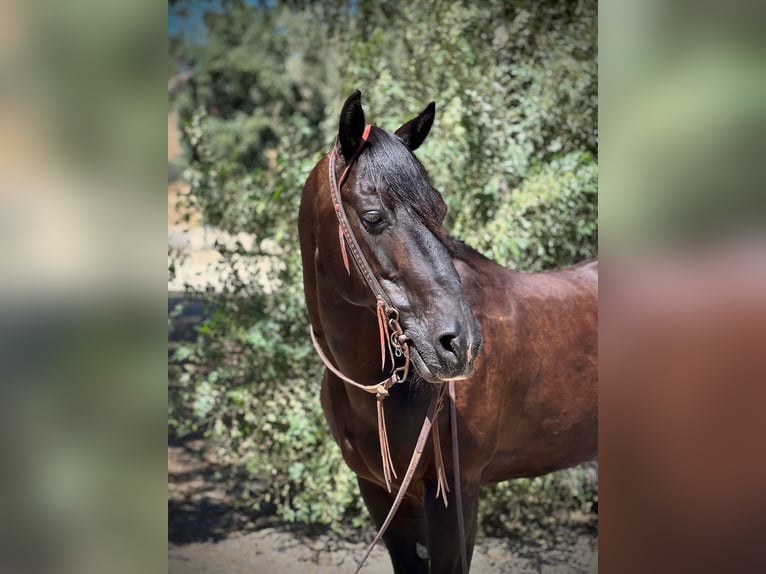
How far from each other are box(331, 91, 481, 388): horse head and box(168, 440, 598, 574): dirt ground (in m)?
2.40

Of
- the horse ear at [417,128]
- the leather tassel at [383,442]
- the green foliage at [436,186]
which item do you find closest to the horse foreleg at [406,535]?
the leather tassel at [383,442]

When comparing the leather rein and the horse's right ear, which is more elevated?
the horse's right ear

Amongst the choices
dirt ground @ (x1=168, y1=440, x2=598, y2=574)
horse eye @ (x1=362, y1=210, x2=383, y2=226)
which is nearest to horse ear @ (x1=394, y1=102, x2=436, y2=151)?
horse eye @ (x1=362, y1=210, x2=383, y2=226)

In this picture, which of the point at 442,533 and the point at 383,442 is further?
the point at 442,533

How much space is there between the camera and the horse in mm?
1874

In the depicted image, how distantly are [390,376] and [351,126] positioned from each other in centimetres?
70

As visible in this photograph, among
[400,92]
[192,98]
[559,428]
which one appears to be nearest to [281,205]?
[400,92]

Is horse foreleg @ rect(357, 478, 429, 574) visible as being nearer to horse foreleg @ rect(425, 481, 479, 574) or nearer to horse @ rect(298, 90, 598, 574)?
horse @ rect(298, 90, 598, 574)

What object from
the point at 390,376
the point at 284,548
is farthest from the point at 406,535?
A: the point at 284,548

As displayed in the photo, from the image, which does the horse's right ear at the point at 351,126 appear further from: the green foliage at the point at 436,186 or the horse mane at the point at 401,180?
Answer: the green foliage at the point at 436,186

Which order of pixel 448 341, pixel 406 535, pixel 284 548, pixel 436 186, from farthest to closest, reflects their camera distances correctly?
pixel 284 548, pixel 436 186, pixel 406 535, pixel 448 341

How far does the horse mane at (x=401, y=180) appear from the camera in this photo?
1900 mm

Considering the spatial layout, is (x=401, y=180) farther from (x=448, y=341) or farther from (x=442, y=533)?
(x=442, y=533)

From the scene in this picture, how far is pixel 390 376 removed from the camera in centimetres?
214
